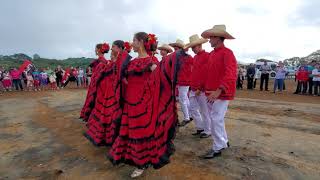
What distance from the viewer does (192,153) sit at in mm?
5797

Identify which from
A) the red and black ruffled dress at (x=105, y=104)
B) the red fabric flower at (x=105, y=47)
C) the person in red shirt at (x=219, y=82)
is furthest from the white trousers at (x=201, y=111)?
the red fabric flower at (x=105, y=47)

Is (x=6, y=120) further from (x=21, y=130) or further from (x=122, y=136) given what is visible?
(x=122, y=136)

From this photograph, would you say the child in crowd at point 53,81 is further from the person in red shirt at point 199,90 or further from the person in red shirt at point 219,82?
the person in red shirt at point 219,82

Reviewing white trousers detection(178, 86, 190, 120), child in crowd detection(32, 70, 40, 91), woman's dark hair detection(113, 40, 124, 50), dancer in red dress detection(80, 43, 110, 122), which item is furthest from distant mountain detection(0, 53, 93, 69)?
woman's dark hair detection(113, 40, 124, 50)

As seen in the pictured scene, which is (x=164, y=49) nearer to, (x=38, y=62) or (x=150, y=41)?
(x=150, y=41)

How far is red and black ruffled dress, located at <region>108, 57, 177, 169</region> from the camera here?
462 cm

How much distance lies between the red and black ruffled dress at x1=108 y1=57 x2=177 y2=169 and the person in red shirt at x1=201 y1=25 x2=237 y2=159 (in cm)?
90

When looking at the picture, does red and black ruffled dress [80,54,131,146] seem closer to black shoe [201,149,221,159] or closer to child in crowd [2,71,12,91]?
black shoe [201,149,221,159]

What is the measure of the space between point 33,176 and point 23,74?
21359 mm

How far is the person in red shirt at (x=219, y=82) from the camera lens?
5270 millimetres

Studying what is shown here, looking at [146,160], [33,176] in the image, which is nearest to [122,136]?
[146,160]

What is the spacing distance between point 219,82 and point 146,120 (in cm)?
154

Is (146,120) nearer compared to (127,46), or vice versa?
(146,120)

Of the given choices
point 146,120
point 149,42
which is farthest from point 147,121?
point 149,42
